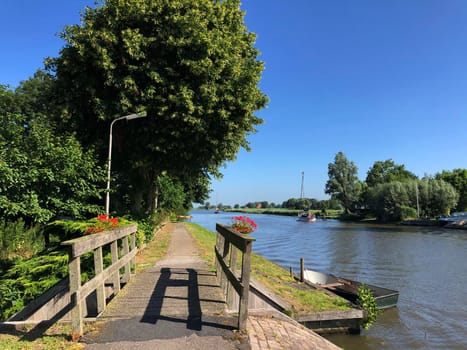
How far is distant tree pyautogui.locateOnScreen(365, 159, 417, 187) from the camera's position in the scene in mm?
90188

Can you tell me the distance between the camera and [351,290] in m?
11.2

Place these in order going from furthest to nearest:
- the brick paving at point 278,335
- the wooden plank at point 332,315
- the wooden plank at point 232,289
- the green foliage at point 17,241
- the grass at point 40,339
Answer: the green foliage at point 17,241 < the wooden plank at point 332,315 < the wooden plank at point 232,289 < the brick paving at point 278,335 < the grass at point 40,339

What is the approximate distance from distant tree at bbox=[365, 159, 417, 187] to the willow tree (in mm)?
85029

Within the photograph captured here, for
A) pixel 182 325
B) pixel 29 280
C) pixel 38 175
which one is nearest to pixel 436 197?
pixel 38 175

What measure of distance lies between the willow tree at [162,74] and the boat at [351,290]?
6670mm

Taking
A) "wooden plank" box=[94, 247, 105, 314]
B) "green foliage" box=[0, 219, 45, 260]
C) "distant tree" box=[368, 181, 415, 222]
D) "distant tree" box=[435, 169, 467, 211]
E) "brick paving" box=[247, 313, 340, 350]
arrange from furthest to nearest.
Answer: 1. "distant tree" box=[435, 169, 467, 211]
2. "distant tree" box=[368, 181, 415, 222]
3. "green foliage" box=[0, 219, 45, 260]
4. "wooden plank" box=[94, 247, 105, 314]
5. "brick paving" box=[247, 313, 340, 350]

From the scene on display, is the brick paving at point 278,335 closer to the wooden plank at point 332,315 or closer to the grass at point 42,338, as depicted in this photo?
the wooden plank at point 332,315

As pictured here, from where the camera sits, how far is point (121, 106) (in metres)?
13.2

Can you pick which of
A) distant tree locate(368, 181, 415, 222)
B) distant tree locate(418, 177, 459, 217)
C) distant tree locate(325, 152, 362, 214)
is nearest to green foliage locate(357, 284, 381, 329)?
distant tree locate(368, 181, 415, 222)

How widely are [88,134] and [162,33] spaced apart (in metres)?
5.74

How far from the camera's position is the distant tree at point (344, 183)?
90.7 m

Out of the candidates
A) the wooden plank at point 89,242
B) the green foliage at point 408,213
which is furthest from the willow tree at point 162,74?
the green foliage at point 408,213

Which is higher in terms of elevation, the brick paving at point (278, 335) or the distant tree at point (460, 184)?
the distant tree at point (460, 184)

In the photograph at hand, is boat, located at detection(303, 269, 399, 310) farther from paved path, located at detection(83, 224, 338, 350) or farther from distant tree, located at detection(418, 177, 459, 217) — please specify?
distant tree, located at detection(418, 177, 459, 217)
